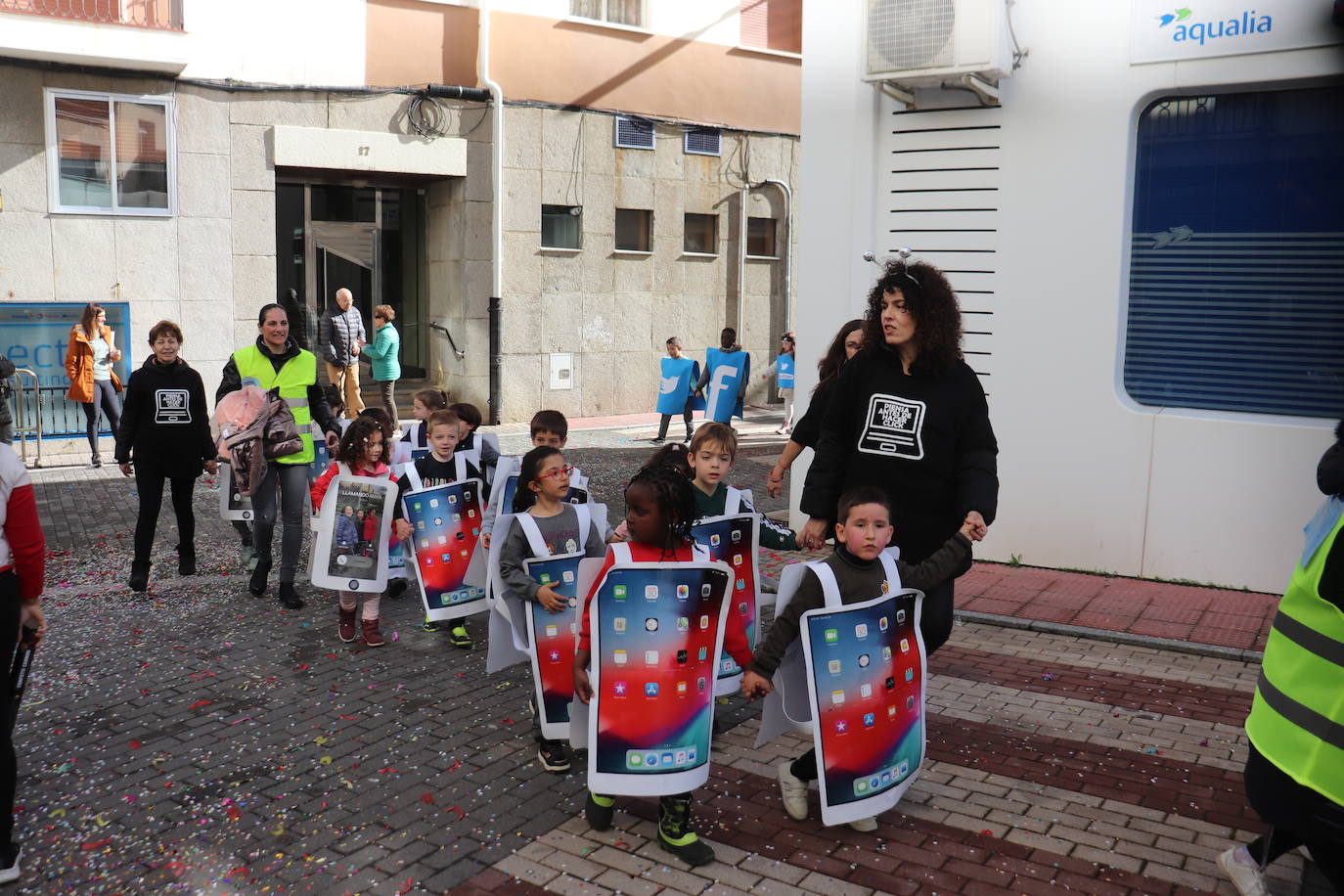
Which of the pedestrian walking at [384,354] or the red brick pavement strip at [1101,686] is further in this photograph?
the pedestrian walking at [384,354]

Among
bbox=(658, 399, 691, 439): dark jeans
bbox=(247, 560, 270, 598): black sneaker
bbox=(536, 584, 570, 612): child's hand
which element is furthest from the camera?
bbox=(658, 399, 691, 439): dark jeans

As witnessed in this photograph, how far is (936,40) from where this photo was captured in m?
8.78

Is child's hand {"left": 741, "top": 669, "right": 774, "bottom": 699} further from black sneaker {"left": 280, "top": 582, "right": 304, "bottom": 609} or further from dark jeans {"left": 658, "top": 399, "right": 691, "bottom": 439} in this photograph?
dark jeans {"left": 658, "top": 399, "right": 691, "bottom": 439}

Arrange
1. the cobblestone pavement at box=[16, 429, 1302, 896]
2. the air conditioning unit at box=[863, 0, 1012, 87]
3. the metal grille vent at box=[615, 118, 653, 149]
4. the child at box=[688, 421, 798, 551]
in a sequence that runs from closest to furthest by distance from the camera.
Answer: the cobblestone pavement at box=[16, 429, 1302, 896]
the child at box=[688, 421, 798, 551]
the air conditioning unit at box=[863, 0, 1012, 87]
the metal grille vent at box=[615, 118, 653, 149]

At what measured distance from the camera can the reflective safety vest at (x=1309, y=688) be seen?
3.31 metres

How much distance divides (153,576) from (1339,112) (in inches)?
340

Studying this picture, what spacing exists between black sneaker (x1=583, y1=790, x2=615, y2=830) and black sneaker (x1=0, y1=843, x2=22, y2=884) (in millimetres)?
1920

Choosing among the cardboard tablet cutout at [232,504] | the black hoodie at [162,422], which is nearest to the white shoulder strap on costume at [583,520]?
the black hoodie at [162,422]

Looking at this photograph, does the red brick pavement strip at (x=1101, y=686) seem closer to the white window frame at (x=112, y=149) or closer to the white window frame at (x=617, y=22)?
the white window frame at (x=112, y=149)

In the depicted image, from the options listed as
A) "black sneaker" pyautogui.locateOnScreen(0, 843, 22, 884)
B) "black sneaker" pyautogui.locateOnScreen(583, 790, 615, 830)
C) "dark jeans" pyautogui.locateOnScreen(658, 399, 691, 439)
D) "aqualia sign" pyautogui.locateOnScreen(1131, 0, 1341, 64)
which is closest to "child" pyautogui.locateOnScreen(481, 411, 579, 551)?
"black sneaker" pyautogui.locateOnScreen(583, 790, 615, 830)

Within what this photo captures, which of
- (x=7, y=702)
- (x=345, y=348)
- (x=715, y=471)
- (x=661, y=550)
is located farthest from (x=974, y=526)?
(x=345, y=348)

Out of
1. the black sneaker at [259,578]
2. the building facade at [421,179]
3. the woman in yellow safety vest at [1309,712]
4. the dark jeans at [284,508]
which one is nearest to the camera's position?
the woman in yellow safety vest at [1309,712]

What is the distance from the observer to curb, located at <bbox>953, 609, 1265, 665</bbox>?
6.98 metres

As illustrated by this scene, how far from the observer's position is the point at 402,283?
20000 millimetres
